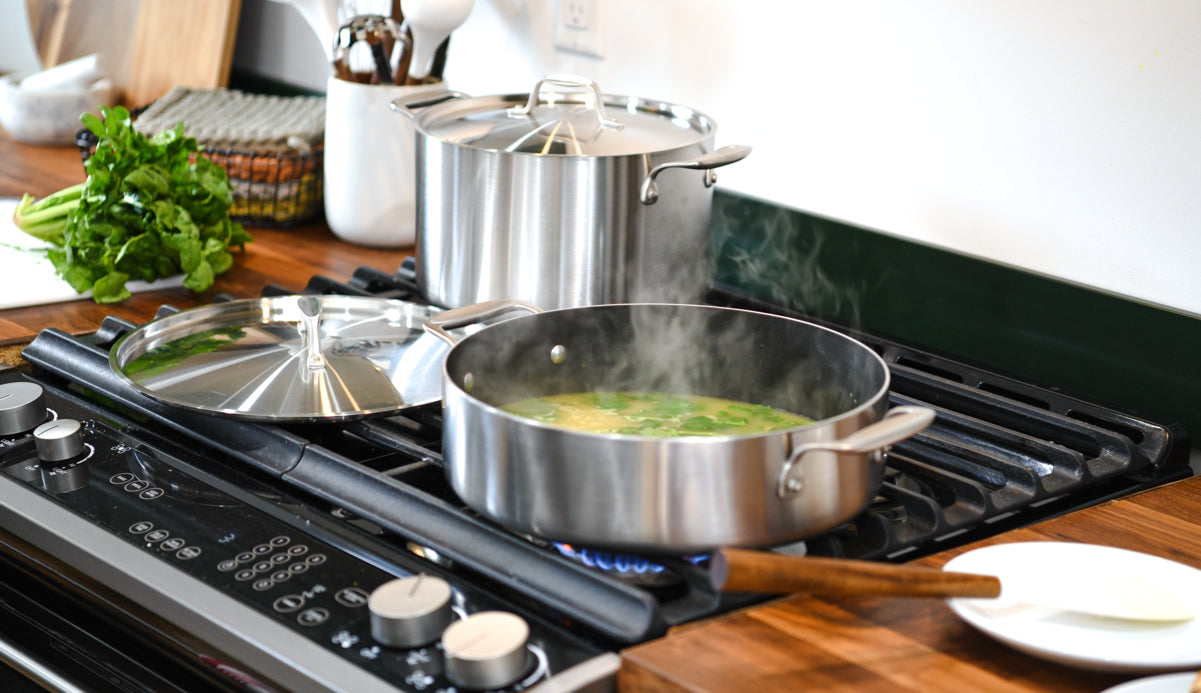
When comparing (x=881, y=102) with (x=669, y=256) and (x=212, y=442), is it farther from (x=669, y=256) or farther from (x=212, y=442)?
(x=212, y=442)

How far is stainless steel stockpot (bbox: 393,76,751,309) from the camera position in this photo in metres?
1.12

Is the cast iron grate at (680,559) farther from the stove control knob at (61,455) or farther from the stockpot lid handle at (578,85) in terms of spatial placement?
the stockpot lid handle at (578,85)

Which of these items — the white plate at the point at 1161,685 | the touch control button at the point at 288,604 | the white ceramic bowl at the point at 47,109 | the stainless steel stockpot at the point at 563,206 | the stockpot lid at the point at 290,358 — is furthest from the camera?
the white ceramic bowl at the point at 47,109

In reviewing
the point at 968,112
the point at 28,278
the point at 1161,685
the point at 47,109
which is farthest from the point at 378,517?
the point at 47,109

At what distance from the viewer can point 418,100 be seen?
133 cm

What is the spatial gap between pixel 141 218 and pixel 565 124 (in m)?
0.56

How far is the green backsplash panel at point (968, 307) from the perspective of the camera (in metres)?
1.10

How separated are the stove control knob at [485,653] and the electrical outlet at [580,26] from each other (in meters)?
1.03

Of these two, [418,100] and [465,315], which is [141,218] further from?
[465,315]

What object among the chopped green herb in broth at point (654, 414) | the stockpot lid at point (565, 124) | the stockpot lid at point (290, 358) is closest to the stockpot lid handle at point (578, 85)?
the stockpot lid at point (565, 124)

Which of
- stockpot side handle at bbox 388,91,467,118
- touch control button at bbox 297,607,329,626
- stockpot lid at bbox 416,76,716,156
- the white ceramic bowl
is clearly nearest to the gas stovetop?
touch control button at bbox 297,607,329,626

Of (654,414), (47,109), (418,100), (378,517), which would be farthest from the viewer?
(47,109)

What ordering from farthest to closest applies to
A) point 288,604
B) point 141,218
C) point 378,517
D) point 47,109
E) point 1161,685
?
point 47,109 < point 141,218 < point 378,517 < point 288,604 < point 1161,685

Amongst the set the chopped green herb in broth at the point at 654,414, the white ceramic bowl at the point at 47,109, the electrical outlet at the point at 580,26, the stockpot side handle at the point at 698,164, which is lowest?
the chopped green herb in broth at the point at 654,414
